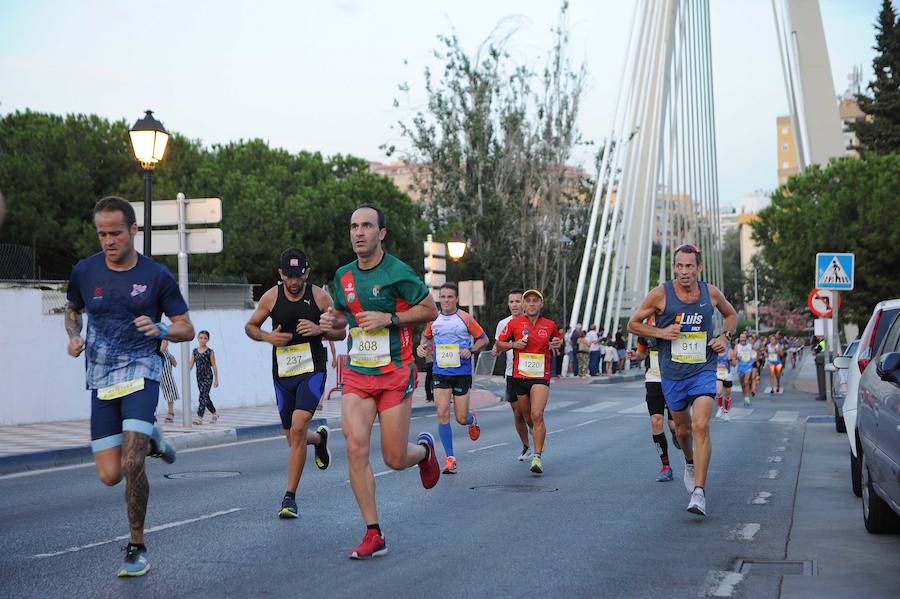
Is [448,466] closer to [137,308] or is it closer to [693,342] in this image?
[693,342]

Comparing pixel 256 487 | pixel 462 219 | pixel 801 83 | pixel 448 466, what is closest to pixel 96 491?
pixel 256 487

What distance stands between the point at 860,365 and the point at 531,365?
11.8 feet

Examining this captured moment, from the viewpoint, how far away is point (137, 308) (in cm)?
666

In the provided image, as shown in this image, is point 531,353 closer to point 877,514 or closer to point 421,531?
point 421,531

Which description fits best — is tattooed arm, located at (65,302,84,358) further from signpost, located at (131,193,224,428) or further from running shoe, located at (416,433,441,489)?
signpost, located at (131,193,224,428)

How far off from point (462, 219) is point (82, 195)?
60.3 ft

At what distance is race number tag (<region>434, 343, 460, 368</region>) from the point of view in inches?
505

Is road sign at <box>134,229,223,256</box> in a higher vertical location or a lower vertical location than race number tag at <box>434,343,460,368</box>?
higher

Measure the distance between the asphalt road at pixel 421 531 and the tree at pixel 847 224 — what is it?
30.0 meters

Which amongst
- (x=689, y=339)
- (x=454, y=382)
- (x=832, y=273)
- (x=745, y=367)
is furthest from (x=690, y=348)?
(x=745, y=367)

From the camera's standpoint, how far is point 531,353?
41.3 ft

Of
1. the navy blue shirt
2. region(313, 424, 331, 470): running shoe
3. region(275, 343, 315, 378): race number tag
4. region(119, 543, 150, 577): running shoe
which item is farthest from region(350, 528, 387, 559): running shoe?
region(313, 424, 331, 470): running shoe

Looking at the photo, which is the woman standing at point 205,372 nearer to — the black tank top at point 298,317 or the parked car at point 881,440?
the black tank top at point 298,317

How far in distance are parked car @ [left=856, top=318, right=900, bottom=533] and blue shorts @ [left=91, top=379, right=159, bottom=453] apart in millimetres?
4085
